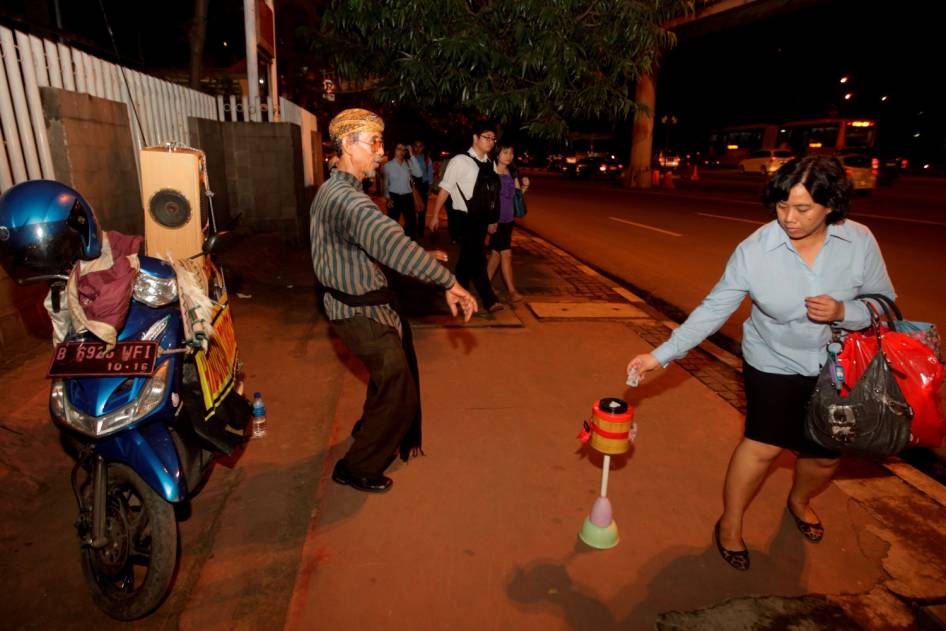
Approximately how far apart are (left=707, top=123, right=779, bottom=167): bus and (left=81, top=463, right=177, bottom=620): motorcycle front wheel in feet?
147

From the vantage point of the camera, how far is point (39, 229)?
222 cm

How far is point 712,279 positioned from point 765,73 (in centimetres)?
5306

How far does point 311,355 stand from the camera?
17.4 feet

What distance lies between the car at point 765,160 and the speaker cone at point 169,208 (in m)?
34.8

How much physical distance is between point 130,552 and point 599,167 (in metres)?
35.2

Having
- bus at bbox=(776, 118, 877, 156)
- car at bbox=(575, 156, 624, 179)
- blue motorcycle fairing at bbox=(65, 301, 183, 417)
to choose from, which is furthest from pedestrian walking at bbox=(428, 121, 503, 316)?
bus at bbox=(776, 118, 877, 156)

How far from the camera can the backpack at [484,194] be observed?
6027 millimetres

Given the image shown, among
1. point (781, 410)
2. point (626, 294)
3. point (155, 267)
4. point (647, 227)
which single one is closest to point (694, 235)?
point (647, 227)

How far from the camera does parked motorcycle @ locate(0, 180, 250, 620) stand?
2.26 m

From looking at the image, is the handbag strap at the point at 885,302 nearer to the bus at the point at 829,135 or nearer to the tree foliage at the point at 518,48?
the tree foliage at the point at 518,48

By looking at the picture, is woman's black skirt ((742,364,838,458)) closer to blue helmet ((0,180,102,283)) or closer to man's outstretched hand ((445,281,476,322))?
man's outstretched hand ((445,281,476,322))

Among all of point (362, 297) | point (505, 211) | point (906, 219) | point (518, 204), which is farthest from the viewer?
point (906, 219)

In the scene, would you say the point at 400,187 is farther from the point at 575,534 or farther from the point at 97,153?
the point at 575,534

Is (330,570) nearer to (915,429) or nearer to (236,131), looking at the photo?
(915,429)
